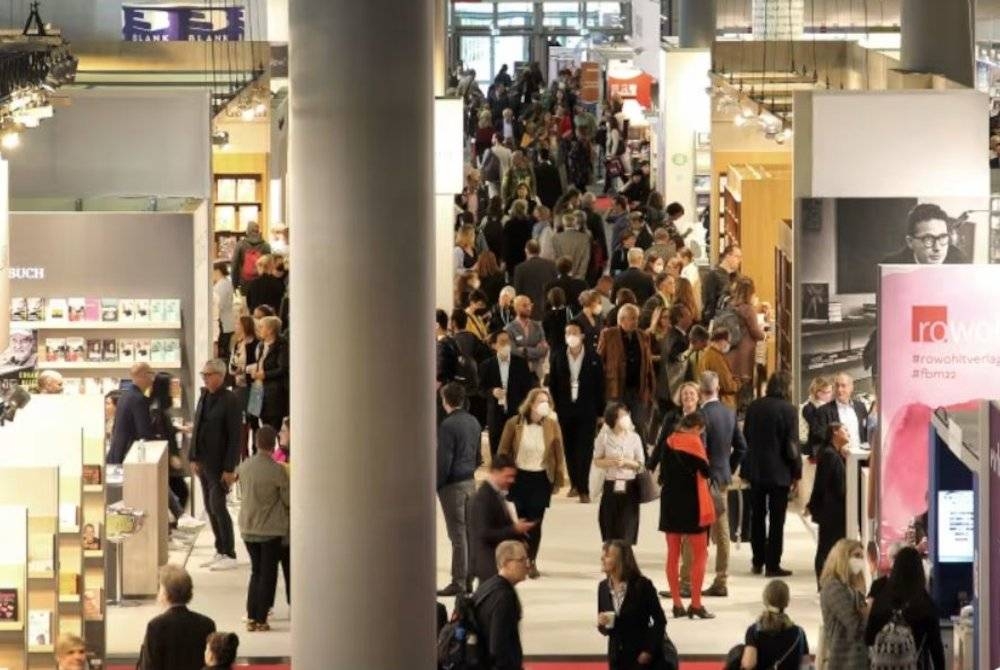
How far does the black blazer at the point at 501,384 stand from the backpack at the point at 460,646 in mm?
6634

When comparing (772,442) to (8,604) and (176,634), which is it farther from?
(8,604)

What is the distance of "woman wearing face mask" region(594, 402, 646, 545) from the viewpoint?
1387 cm

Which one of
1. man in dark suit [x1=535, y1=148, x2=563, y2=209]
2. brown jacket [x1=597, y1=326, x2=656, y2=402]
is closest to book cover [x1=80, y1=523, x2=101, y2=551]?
brown jacket [x1=597, y1=326, x2=656, y2=402]

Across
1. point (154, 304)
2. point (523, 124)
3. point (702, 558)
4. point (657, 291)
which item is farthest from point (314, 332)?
point (523, 124)

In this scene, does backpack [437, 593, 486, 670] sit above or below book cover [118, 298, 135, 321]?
below

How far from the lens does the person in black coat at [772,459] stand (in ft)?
47.6

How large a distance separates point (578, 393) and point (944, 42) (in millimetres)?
6195

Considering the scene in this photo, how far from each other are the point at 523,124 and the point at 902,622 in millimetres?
26054

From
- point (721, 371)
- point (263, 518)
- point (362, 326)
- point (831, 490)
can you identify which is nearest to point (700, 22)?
point (721, 371)

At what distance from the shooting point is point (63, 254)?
1664cm

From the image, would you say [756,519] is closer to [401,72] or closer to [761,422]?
[761,422]

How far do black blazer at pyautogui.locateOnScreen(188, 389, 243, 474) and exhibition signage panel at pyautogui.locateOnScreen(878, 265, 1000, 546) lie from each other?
3.79m

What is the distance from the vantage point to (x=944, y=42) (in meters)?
21.4

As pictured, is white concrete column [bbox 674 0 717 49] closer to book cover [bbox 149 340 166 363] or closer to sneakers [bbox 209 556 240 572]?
book cover [bbox 149 340 166 363]
